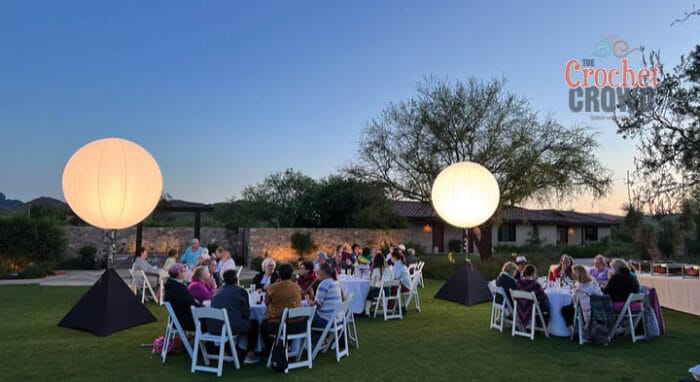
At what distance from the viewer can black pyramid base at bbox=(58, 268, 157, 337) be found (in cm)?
689

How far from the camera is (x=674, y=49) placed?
10.2 metres

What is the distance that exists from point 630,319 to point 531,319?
128cm

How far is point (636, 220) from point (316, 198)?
1449 cm

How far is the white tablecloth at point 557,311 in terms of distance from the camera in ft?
22.2

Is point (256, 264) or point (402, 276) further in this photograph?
point (256, 264)

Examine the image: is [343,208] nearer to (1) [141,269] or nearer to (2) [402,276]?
(1) [141,269]

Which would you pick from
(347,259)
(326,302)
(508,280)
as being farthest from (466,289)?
(326,302)

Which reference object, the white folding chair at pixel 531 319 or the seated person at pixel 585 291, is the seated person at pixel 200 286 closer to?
the white folding chair at pixel 531 319

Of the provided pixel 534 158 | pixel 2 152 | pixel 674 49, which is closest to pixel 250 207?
pixel 2 152

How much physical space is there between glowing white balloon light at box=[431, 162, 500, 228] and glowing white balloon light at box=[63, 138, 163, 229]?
5.57 m

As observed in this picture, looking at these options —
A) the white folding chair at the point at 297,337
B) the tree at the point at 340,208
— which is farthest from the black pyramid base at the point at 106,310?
the tree at the point at 340,208

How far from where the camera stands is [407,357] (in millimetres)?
5656

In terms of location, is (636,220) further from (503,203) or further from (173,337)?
(173,337)

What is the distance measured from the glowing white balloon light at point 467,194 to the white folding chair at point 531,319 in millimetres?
2600
